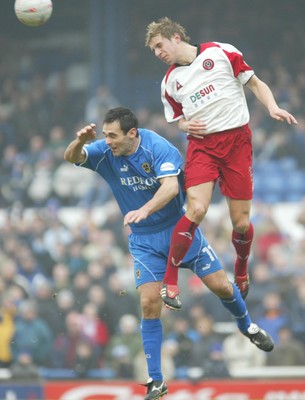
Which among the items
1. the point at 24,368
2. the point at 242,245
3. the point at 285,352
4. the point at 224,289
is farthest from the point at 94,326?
the point at 224,289

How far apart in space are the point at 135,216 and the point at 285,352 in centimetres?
581

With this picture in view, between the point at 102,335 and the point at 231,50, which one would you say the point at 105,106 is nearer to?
the point at 102,335

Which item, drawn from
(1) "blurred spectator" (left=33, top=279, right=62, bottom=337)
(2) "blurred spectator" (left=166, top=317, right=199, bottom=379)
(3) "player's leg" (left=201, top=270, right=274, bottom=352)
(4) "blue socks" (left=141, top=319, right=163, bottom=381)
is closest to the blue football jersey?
(3) "player's leg" (left=201, top=270, right=274, bottom=352)

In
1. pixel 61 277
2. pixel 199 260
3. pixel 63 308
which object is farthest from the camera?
pixel 61 277

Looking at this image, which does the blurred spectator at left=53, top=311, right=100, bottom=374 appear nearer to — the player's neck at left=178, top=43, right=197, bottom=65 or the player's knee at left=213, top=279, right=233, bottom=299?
the player's knee at left=213, top=279, right=233, bottom=299

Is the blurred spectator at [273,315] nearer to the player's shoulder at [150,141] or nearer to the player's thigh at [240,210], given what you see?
the player's thigh at [240,210]

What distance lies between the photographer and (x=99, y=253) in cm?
1505

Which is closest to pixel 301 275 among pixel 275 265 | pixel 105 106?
pixel 275 265

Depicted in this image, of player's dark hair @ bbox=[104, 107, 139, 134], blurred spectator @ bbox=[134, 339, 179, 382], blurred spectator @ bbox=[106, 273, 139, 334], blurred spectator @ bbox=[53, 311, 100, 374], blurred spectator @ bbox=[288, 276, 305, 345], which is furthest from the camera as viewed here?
blurred spectator @ bbox=[106, 273, 139, 334]

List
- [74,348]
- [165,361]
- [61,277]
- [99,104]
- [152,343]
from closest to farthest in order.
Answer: [152,343]
[165,361]
[74,348]
[61,277]
[99,104]

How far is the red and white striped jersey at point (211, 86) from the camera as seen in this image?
820 centimetres

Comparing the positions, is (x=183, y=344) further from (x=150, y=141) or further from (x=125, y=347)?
(x=150, y=141)

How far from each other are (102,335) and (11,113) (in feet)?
22.8

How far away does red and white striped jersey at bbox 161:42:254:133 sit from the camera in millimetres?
8203
